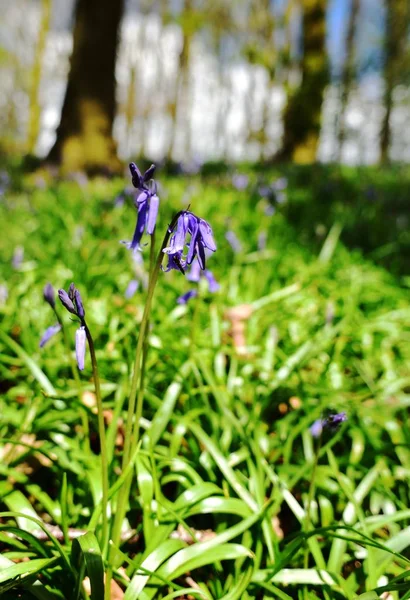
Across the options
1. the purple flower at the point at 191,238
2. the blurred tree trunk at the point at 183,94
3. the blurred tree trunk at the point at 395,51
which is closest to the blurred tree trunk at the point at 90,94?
the blurred tree trunk at the point at 395,51

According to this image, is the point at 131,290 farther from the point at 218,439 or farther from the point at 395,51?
the point at 395,51

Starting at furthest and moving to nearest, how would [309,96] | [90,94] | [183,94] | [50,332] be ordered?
[183,94]
[309,96]
[90,94]
[50,332]

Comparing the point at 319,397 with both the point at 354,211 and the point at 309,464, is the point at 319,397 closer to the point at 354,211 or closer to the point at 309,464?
the point at 309,464

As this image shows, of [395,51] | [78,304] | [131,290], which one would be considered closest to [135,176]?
[78,304]

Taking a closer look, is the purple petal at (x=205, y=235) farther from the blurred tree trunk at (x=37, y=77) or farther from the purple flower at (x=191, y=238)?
the blurred tree trunk at (x=37, y=77)

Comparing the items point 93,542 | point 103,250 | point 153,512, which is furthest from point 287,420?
point 103,250
